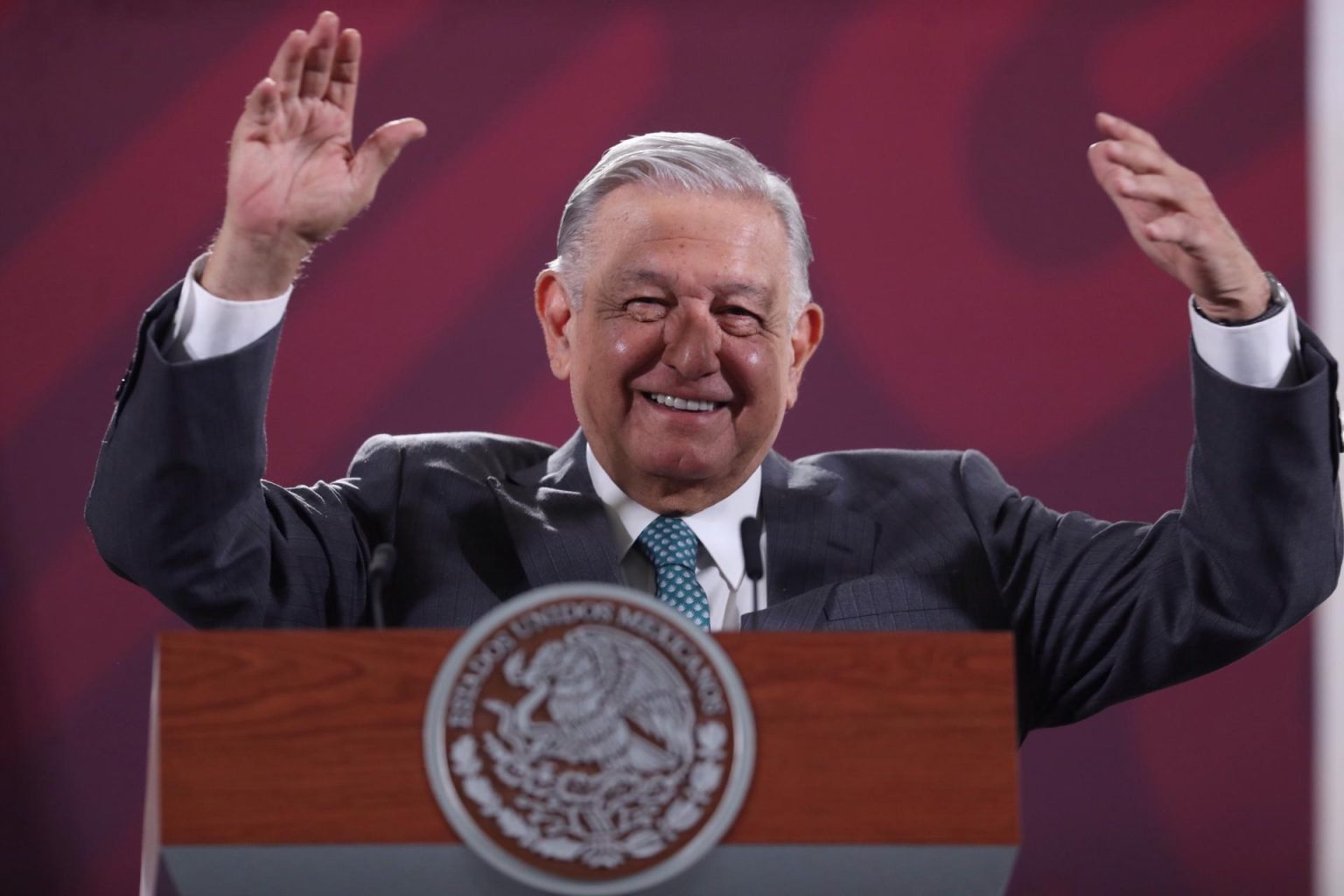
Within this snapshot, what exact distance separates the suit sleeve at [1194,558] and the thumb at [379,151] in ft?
2.69

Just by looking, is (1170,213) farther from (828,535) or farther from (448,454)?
(448,454)

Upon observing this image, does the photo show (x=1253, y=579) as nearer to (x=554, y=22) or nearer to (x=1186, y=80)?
(x=1186, y=80)

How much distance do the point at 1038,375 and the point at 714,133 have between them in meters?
0.72

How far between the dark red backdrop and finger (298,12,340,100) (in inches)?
52.3

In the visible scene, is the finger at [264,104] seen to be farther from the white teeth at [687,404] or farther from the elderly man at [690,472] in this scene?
the white teeth at [687,404]

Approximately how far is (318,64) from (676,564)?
696 mm

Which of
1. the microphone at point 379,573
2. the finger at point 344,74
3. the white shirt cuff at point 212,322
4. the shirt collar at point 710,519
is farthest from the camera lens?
the shirt collar at point 710,519

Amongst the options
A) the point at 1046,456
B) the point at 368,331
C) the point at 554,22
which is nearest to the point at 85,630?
the point at 368,331

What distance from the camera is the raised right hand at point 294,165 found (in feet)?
5.16

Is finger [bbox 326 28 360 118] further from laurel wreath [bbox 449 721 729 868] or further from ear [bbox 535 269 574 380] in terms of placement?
laurel wreath [bbox 449 721 729 868]

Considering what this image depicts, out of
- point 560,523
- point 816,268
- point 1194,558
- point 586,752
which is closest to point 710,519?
point 560,523

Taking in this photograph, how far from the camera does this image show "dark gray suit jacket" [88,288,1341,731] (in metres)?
1.64

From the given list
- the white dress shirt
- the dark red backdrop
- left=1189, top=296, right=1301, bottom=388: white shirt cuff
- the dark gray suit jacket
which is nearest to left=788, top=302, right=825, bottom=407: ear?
the dark gray suit jacket

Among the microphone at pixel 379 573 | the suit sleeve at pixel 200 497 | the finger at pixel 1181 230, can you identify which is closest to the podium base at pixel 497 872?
the microphone at pixel 379 573
